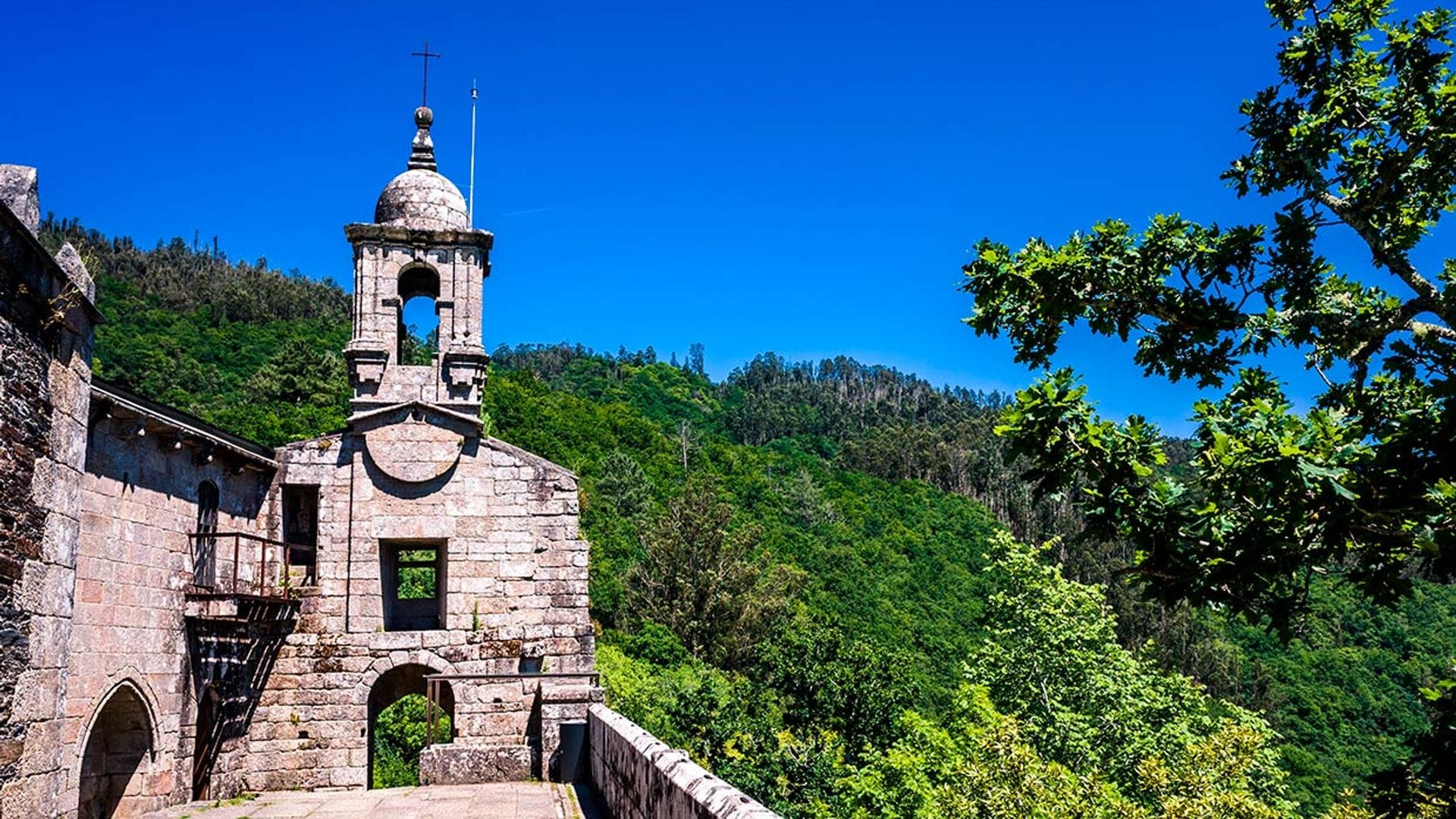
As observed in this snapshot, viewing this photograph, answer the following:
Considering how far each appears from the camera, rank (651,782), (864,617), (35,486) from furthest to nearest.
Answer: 1. (864,617)
2. (35,486)
3. (651,782)

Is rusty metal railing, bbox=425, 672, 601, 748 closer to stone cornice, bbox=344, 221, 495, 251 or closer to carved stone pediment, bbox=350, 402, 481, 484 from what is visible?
carved stone pediment, bbox=350, 402, 481, 484

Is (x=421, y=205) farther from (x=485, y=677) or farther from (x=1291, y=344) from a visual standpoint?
(x=1291, y=344)

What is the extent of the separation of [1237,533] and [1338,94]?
3.22 metres

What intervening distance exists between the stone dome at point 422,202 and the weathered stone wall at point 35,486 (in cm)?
734

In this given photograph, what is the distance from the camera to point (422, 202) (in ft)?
51.6

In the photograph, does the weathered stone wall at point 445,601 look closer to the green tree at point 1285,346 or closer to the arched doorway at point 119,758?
the arched doorway at point 119,758

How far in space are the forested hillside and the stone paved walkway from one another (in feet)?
18.4

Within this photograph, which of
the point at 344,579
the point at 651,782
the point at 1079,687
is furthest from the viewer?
the point at 1079,687

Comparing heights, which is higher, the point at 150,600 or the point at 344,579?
the point at 344,579

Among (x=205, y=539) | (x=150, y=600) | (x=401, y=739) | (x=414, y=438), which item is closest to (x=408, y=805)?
(x=150, y=600)

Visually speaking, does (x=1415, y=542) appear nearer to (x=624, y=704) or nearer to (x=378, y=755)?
(x=624, y=704)

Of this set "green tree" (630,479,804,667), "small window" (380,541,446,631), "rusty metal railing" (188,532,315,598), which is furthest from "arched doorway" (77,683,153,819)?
"green tree" (630,479,804,667)

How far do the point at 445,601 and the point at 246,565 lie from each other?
8.01ft

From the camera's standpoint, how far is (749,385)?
11900cm
